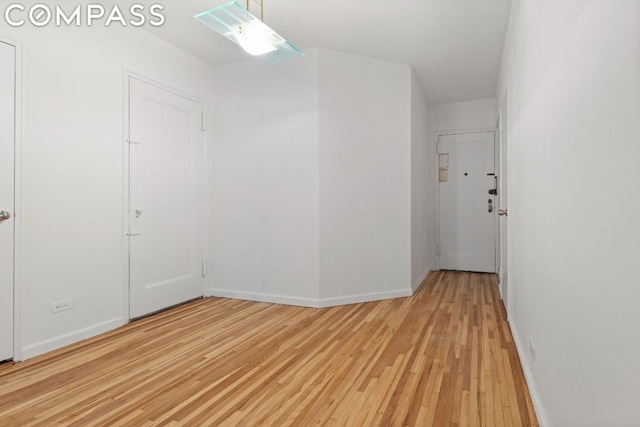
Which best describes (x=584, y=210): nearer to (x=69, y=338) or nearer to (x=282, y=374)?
(x=282, y=374)

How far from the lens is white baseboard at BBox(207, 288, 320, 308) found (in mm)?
3586

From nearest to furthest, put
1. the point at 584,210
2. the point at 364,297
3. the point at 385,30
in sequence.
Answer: the point at 584,210, the point at 385,30, the point at 364,297

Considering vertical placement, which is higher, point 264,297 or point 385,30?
point 385,30

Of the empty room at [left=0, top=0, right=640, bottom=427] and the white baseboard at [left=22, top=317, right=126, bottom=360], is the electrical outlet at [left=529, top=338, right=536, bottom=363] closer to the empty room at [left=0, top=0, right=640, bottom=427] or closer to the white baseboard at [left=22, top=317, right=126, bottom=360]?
the empty room at [left=0, top=0, right=640, bottom=427]

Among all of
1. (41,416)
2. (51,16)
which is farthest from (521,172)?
(51,16)

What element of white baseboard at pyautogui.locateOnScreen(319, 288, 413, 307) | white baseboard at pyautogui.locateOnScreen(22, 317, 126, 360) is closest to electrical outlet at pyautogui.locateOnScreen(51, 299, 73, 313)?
white baseboard at pyautogui.locateOnScreen(22, 317, 126, 360)

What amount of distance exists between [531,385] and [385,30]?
2846mm

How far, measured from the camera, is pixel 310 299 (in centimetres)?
358

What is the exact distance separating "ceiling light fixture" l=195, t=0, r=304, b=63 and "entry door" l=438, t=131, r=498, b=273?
3.48 metres

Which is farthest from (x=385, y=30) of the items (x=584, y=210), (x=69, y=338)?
(x=69, y=338)

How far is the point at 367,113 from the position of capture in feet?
12.4

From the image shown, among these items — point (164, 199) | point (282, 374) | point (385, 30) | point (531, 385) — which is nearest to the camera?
point (531, 385)

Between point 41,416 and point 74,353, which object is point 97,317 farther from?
point 41,416

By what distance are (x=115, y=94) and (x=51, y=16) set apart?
2.04 feet
